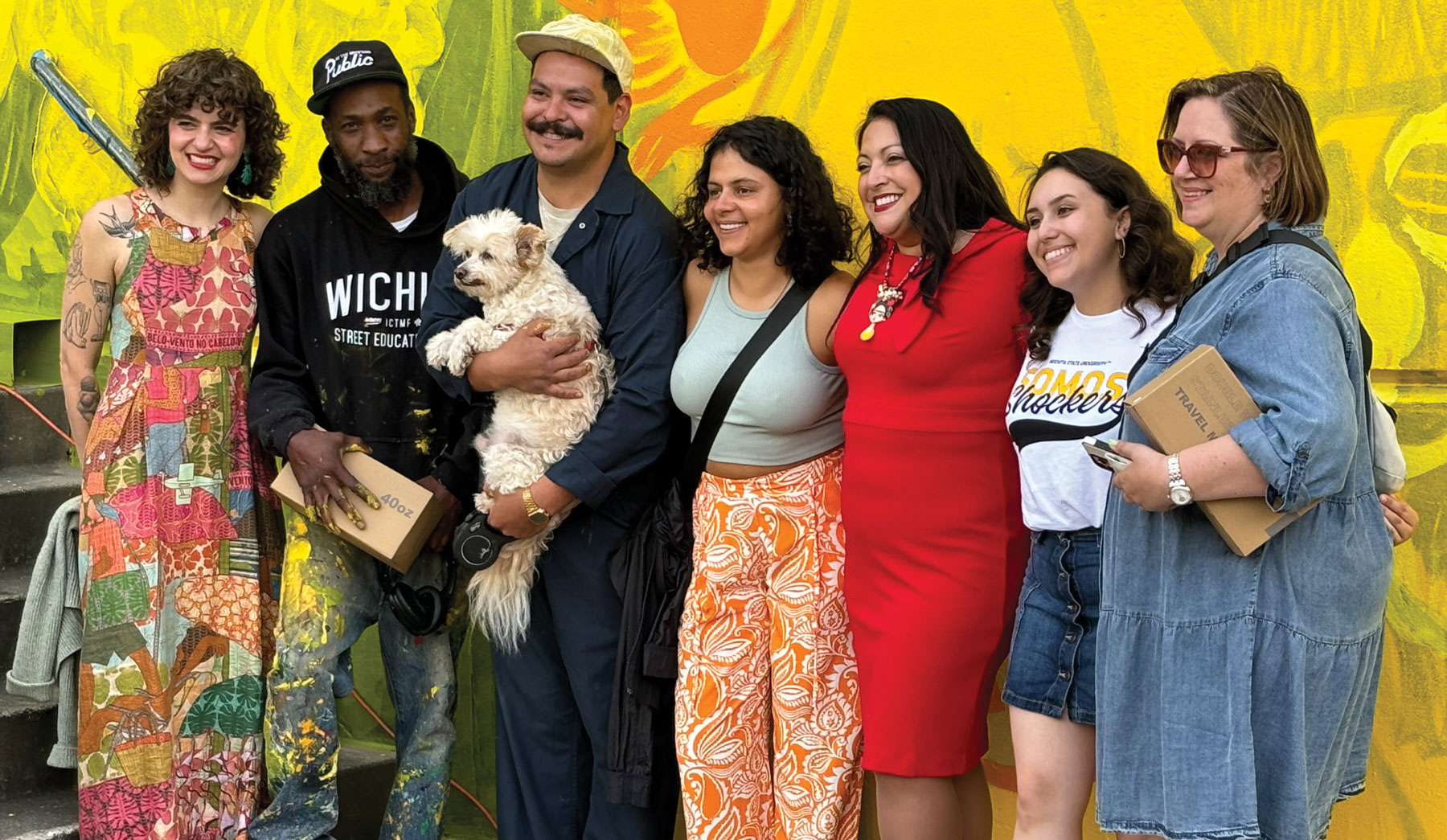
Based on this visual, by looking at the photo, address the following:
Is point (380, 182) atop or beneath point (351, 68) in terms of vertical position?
beneath

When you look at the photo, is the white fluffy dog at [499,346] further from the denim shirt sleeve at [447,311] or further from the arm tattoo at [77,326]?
the arm tattoo at [77,326]

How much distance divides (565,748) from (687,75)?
7.21ft

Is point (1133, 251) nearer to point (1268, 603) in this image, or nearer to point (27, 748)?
point (1268, 603)

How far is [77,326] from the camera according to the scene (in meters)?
4.05

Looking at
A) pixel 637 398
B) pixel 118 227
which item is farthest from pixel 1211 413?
pixel 118 227

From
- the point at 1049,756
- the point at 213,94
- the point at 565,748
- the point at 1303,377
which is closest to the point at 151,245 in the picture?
the point at 213,94

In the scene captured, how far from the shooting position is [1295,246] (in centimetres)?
250

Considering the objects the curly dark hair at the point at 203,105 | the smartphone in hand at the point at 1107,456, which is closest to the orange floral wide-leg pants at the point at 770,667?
the smartphone in hand at the point at 1107,456

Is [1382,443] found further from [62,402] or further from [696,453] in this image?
[62,402]

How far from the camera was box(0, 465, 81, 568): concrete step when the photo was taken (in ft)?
16.1

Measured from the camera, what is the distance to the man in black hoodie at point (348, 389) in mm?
3914

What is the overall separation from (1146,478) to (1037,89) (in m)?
1.56

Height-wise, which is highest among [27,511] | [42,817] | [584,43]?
[584,43]

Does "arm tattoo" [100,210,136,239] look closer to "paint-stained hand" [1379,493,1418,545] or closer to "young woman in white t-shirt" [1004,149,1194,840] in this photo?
"young woman in white t-shirt" [1004,149,1194,840]
